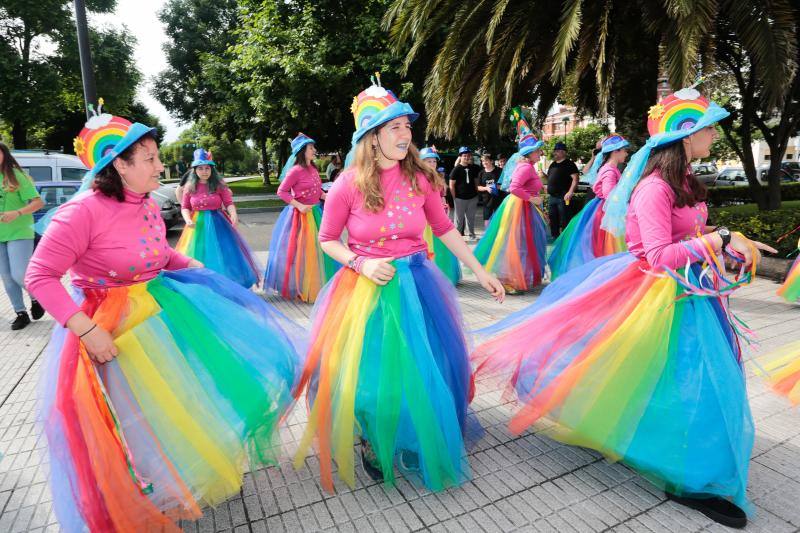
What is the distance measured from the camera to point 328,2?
639 inches

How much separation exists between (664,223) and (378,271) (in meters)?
1.49

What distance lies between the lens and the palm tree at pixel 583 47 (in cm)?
652

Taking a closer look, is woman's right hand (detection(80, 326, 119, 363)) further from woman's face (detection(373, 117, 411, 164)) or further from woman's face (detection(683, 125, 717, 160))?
woman's face (detection(683, 125, 717, 160))

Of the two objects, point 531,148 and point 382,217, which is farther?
point 531,148

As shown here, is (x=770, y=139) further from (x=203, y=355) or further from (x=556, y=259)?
(x=203, y=355)

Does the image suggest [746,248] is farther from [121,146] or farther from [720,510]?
[121,146]

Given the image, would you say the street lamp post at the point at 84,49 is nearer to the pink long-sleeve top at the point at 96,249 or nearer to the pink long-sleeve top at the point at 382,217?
the pink long-sleeve top at the point at 96,249

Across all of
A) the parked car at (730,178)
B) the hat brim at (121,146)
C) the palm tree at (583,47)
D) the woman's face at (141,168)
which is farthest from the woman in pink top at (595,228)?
the parked car at (730,178)

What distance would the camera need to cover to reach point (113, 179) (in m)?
2.46

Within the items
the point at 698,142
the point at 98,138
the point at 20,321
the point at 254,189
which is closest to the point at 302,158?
the point at 20,321

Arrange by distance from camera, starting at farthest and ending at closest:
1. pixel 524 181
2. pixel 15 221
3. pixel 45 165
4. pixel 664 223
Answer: pixel 45 165 → pixel 524 181 → pixel 15 221 → pixel 664 223

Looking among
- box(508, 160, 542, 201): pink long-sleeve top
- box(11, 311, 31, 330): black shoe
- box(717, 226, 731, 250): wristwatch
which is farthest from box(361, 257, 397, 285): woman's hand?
box(11, 311, 31, 330): black shoe

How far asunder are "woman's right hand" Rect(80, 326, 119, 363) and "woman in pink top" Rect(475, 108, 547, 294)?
561cm

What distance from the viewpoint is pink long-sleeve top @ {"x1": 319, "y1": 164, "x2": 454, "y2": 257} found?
2.94 m
